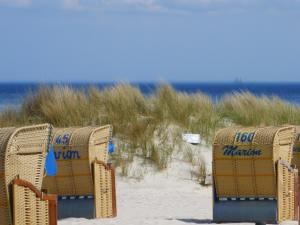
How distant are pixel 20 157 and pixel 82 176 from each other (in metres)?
4.38

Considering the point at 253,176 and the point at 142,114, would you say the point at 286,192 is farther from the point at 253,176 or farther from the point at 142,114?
the point at 142,114

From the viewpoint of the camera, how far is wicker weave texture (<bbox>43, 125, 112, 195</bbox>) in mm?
11430

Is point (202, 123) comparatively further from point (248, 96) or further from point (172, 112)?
point (248, 96)

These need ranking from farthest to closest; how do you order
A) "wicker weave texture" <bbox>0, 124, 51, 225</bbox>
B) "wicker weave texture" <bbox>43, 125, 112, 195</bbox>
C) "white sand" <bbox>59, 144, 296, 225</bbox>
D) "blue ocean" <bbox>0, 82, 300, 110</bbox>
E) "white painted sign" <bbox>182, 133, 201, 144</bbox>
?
"blue ocean" <bbox>0, 82, 300, 110</bbox> → "white painted sign" <bbox>182, 133, 201, 144</bbox> → "white sand" <bbox>59, 144, 296, 225</bbox> → "wicker weave texture" <bbox>43, 125, 112, 195</bbox> → "wicker weave texture" <bbox>0, 124, 51, 225</bbox>

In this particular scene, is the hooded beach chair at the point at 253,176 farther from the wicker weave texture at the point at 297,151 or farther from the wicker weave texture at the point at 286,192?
the wicker weave texture at the point at 297,151

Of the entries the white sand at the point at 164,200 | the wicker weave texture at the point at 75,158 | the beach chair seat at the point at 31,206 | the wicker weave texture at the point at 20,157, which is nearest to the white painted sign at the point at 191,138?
the white sand at the point at 164,200

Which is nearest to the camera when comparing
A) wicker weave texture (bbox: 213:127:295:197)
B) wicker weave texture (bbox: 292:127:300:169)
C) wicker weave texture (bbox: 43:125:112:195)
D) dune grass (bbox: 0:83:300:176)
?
wicker weave texture (bbox: 213:127:295:197)

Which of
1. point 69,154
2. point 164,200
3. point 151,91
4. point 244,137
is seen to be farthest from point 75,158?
point 151,91

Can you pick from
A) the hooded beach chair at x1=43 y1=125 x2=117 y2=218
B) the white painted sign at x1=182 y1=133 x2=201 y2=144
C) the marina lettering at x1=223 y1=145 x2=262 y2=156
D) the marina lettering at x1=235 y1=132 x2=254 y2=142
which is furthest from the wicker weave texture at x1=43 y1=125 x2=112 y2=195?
the white painted sign at x1=182 y1=133 x2=201 y2=144

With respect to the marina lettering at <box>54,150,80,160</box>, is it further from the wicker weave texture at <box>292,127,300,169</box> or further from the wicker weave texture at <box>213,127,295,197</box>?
the wicker weave texture at <box>292,127,300,169</box>

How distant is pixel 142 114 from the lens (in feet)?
59.8

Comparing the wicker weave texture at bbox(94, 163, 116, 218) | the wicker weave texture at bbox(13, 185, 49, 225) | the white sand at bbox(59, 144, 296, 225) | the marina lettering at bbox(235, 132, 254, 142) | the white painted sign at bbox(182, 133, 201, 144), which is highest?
the marina lettering at bbox(235, 132, 254, 142)

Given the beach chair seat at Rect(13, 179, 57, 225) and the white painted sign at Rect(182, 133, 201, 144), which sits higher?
the beach chair seat at Rect(13, 179, 57, 225)

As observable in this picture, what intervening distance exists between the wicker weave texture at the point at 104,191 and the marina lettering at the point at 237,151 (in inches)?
66.6
